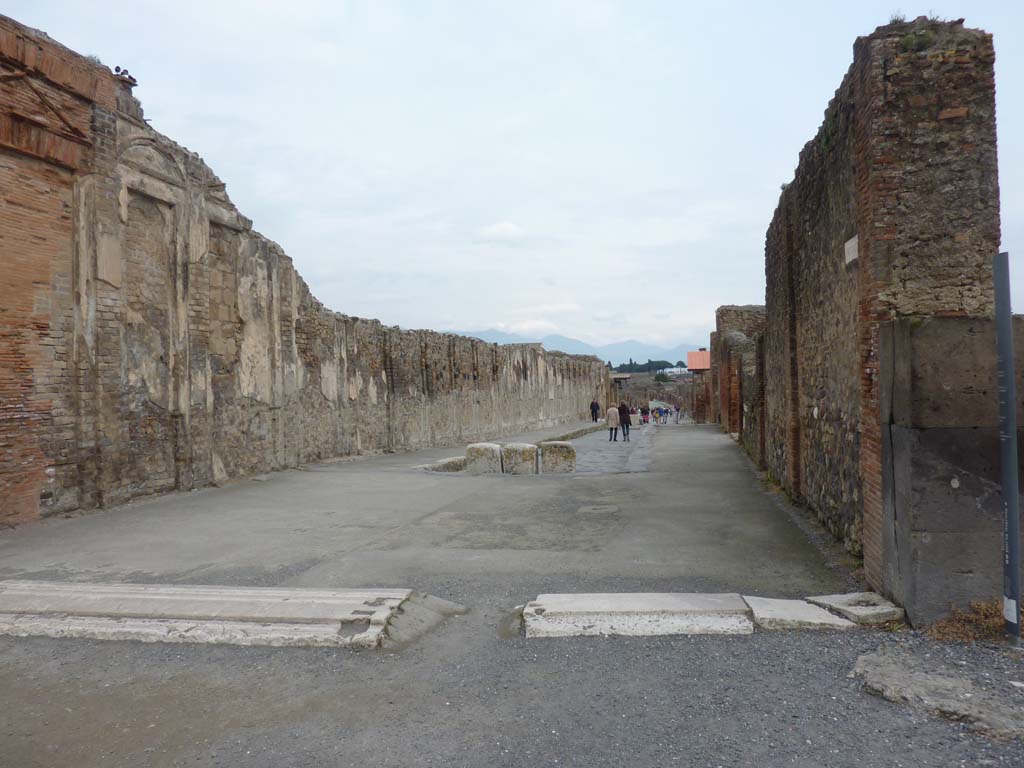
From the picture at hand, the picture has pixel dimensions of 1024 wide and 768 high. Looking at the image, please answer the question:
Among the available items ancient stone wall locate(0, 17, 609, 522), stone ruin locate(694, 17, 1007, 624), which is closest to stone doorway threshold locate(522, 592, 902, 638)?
stone ruin locate(694, 17, 1007, 624)

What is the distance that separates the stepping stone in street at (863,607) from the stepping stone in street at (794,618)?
0.21 feet

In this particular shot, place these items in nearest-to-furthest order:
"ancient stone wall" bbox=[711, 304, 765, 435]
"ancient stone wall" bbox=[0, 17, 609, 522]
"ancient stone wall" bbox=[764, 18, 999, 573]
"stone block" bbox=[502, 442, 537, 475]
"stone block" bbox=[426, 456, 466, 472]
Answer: "ancient stone wall" bbox=[764, 18, 999, 573]
"ancient stone wall" bbox=[0, 17, 609, 522]
"stone block" bbox=[426, 456, 466, 472]
"stone block" bbox=[502, 442, 537, 475]
"ancient stone wall" bbox=[711, 304, 765, 435]

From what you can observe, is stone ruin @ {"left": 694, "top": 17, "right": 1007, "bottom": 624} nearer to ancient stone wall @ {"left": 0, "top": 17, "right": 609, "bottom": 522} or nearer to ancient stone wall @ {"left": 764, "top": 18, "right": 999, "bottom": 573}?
ancient stone wall @ {"left": 764, "top": 18, "right": 999, "bottom": 573}

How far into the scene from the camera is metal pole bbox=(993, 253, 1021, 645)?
3.22m

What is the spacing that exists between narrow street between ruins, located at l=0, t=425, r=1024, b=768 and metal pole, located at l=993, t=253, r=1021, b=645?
32 centimetres

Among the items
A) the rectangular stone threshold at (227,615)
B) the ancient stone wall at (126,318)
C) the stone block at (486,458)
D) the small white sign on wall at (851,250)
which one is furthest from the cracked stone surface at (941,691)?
the stone block at (486,458)

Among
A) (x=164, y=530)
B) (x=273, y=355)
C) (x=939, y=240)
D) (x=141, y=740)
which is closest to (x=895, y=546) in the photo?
(x=939, y=240)

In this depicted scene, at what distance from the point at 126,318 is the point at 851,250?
7.89 metres

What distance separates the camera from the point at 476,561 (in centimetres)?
527

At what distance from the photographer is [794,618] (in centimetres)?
365

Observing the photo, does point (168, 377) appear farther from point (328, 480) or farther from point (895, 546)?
point (895, 546)

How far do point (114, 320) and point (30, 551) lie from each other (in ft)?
10.5

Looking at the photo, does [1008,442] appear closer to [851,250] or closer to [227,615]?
[851,250]

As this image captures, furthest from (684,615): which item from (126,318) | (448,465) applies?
(448,465)
